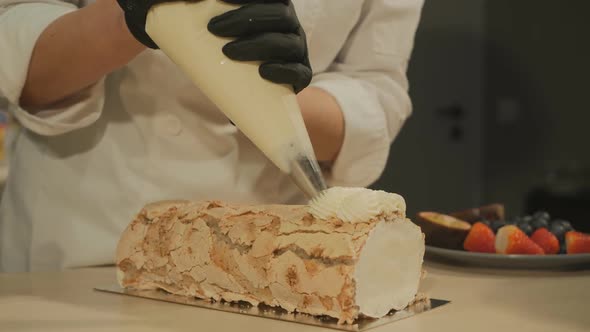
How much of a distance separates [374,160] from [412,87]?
8.41ft

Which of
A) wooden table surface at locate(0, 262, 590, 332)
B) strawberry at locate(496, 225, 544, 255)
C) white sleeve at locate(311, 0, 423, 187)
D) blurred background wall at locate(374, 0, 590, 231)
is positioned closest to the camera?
wooden table surface at locate(0, 262, 590, 332)

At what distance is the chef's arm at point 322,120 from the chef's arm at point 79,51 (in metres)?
0.27

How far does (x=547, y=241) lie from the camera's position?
119 centimetres

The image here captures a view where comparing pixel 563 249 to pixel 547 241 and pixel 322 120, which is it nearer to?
pixel 547 241

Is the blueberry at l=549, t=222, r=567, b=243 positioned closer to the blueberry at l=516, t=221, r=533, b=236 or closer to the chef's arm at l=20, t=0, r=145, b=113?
the blueberry at l=516, t=221, r=533, b=236

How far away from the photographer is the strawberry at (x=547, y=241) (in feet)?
3.89

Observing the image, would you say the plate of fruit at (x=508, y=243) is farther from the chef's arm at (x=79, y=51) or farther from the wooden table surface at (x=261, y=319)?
the chef's arm at (x=79, y=51)

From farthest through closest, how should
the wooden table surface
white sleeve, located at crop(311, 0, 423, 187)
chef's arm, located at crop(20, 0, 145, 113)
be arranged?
white sleeve, located at crop(311, 0, 423, 187) → chef's arm, located at crop(20, 0, 145, 113) → the wooden table surface

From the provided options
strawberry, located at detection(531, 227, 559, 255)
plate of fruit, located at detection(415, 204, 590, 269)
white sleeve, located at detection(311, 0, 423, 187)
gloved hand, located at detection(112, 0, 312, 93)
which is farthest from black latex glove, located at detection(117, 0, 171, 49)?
strawberry, located at detection(531, 227, 559, 255)

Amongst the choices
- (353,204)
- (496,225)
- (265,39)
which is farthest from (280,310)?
(496,225)

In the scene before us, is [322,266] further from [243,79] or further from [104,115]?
[104,115]

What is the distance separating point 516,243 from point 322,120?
335mm

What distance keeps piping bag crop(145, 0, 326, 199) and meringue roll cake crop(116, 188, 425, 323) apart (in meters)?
0.05

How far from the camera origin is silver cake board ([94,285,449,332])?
813 millimetres
